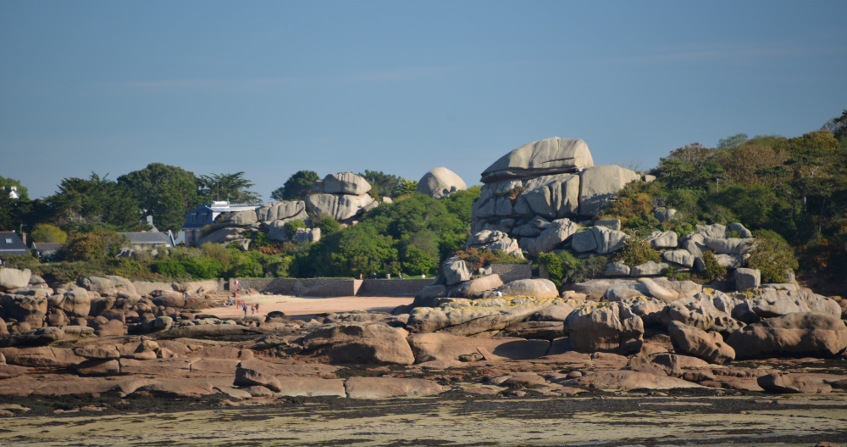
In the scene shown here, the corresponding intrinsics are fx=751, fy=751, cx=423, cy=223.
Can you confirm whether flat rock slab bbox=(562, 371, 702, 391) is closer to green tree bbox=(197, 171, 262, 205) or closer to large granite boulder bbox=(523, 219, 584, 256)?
large granite boulder bbox=(523, 219, 584, 256)

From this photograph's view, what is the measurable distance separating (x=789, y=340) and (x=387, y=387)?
12.0 meters

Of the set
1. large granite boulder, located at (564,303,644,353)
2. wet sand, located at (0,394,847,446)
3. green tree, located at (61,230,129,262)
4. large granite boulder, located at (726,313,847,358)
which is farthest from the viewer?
green tree, located at (61,230,129,262)

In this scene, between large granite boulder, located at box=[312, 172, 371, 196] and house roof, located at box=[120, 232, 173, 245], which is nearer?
house roof, located at box=[120, 232, 173, 245]

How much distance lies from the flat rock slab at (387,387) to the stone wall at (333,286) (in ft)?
85.7

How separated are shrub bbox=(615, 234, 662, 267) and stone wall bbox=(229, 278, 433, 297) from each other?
1231 cm

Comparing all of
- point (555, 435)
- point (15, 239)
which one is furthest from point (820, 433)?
point (15, 239)

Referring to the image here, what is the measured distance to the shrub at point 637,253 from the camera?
36531 mm

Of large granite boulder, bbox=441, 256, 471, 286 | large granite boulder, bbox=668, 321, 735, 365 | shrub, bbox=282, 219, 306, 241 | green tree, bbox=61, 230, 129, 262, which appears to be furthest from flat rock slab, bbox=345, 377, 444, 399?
shrub, bbox=282, 219, 306, 241

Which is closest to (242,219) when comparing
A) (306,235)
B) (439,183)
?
(306,235)

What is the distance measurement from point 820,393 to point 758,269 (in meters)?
19.3

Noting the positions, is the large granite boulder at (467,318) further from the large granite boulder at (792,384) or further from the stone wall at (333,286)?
the stone wall at (333,286)

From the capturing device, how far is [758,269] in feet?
114

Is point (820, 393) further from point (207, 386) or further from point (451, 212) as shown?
point (451, 212)

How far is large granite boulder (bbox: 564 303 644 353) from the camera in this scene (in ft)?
72.6
